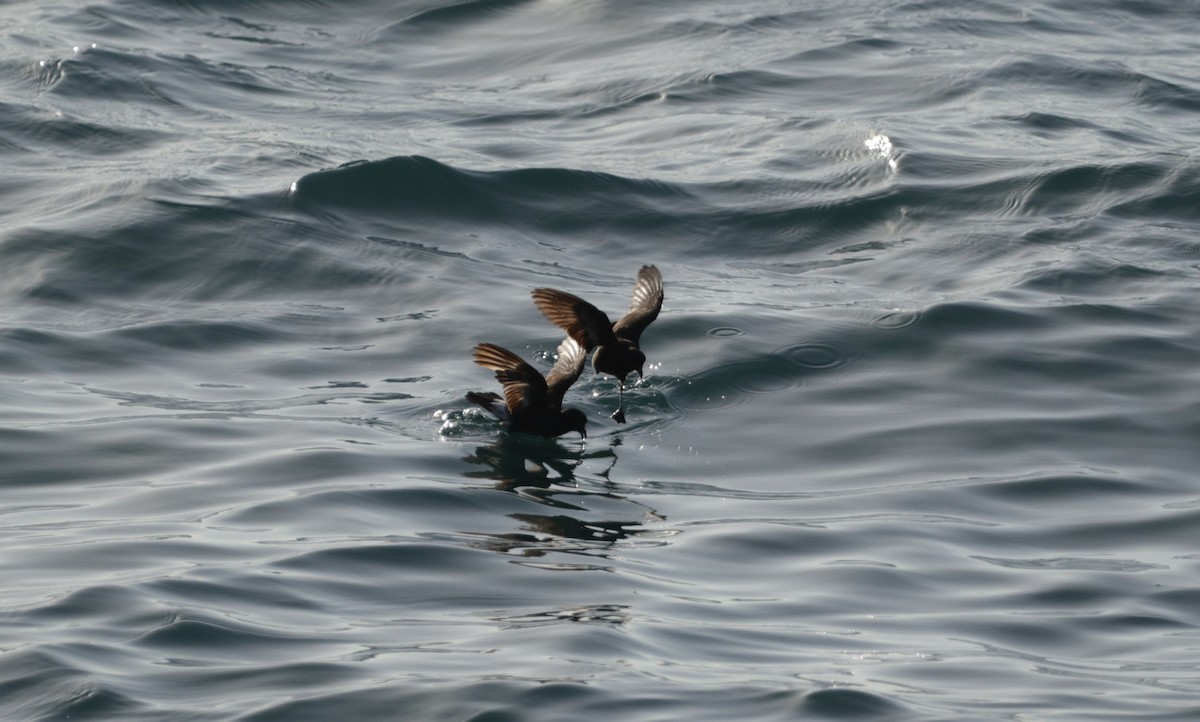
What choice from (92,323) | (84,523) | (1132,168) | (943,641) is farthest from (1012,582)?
(1132,168)

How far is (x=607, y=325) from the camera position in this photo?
8648 millimetres

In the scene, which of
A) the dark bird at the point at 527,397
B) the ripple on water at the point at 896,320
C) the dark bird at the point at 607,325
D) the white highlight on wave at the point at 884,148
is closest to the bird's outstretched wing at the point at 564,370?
the dark bird at the point at 527,397

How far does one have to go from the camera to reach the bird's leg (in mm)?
9070

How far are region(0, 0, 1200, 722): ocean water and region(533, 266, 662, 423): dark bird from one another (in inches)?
16.2

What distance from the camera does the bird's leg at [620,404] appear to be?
9.07 metres

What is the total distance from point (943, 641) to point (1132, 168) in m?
7.93

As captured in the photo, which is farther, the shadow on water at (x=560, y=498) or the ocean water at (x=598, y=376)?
the shadow on water at (x=560, y=498)

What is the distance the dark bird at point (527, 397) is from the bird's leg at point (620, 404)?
0.16 metres

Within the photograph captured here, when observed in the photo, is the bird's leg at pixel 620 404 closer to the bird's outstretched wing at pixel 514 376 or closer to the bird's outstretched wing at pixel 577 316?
the bird's outstretched wing at pixel 577 316

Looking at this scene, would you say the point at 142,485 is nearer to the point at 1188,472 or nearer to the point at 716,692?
the point at 716,692

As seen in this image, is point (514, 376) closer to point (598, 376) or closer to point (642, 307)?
point (642, 307)

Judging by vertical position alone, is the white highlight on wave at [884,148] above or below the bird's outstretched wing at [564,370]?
above

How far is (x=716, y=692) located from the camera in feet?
17.6

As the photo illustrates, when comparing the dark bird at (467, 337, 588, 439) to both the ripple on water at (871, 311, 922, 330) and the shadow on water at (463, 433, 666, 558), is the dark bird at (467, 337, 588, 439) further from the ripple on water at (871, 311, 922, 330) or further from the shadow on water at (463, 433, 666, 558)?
the ripple on water at (871, 311, 922, 330)
